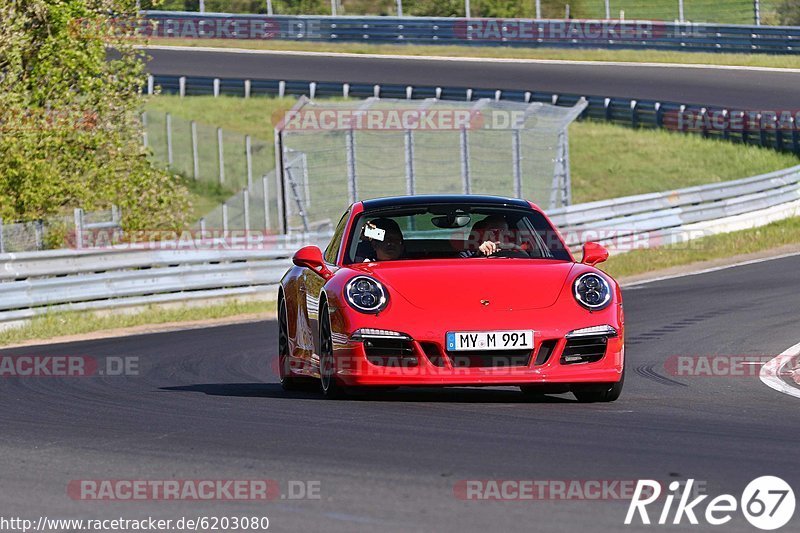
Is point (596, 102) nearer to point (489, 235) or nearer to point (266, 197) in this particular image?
point (266, 197)

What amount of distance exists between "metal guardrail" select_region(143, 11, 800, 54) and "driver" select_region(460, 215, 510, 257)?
36135 millimetres

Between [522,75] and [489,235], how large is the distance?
33366 mm

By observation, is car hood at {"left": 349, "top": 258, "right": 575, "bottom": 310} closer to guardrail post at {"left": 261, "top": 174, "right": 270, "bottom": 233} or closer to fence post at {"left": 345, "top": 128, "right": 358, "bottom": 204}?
fence post at {"left": 345, "top": 128, "right": 358, "bottom": 204}

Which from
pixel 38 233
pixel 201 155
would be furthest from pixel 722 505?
pixel 201 155

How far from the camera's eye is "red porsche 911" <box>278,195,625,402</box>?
8.42 m

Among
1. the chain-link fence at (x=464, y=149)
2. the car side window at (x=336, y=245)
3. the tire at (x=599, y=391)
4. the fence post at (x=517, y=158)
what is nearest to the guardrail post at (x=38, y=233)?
the chain-link fence at (x=464, y=149)

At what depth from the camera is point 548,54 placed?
4697cm

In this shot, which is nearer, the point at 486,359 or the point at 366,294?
the point at 486,359

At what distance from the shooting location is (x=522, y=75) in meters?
42.6

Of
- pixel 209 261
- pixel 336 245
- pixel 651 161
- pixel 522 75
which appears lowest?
pixel 651 161

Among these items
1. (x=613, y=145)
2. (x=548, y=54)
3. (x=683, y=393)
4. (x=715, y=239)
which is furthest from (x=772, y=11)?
(x=683, y=393)

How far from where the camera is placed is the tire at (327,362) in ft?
29.2

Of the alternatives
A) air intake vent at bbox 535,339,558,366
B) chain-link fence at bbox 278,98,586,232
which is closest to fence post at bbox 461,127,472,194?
chain-link fence at bbox 278,98,586,232

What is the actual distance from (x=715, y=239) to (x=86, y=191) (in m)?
10.3
